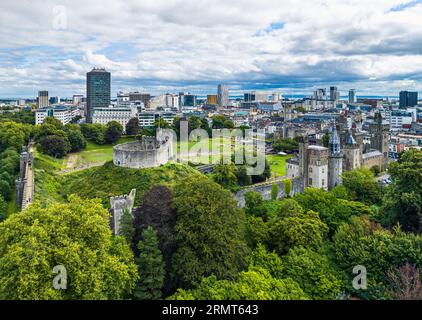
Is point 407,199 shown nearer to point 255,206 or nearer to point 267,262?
point 255,206

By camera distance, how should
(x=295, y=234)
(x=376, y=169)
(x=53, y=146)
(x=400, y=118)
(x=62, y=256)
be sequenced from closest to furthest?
1. (x=62, y=256)
2. (x=295, y=234)
3. (x=53, y=146)
4. (x=376, y=169)
5. (x=400, y=118)

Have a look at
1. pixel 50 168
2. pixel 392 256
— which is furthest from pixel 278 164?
pixel 392 256

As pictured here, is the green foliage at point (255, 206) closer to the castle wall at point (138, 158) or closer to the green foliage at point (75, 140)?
the castle wall at point (138, 158)

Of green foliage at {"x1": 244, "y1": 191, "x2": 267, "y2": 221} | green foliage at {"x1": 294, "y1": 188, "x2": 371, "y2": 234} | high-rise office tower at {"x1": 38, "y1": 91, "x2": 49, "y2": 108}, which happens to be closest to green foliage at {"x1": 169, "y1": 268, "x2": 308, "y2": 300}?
green foliage at {"x1": 294, "y1": 188, "x2": 371, "y2": 234}

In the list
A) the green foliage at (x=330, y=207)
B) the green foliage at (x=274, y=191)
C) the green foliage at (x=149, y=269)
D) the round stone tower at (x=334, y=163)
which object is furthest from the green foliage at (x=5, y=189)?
the round stone tower at (x=334, y=163)

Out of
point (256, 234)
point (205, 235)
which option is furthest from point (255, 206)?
point (205, 235)

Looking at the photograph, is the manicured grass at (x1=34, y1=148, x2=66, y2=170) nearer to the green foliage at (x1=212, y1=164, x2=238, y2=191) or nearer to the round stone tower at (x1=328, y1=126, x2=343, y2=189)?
the green foliage at (x1=212, y1=164, x2=238, y2=191)
